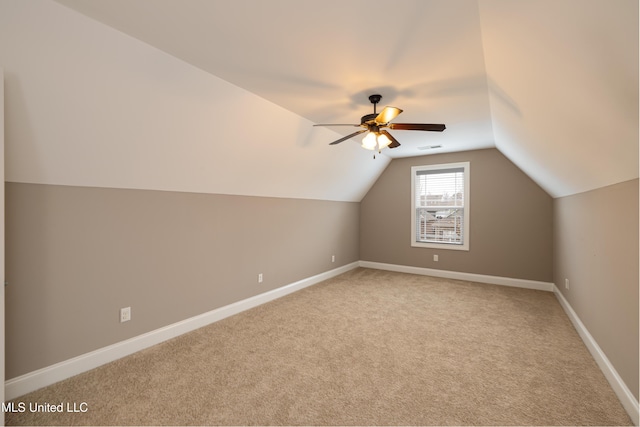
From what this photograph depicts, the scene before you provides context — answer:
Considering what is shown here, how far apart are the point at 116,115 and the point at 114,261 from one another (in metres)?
1.22

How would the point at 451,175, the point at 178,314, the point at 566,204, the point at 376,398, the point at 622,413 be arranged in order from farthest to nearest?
the point at 451,175 → the point at 566,204 → the point at 178,314 → the point at 376,398 → the point at 622,413

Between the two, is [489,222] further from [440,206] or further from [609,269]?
[609,269]

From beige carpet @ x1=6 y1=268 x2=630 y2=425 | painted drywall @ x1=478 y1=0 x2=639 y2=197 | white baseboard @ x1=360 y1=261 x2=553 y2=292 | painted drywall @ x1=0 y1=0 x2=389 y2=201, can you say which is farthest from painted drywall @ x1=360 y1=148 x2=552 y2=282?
painted drywall @ x1=0 y1=0 x2=389 y2=201

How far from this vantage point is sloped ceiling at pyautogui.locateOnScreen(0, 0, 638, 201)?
4.40 ft

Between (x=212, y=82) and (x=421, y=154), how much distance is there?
13.6 ft

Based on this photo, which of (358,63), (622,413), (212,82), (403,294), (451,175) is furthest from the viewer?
(451,175)

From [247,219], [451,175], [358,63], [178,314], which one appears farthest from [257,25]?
[451,175]

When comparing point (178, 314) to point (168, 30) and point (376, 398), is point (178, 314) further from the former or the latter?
point (168, 30)

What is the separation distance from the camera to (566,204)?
143 inches

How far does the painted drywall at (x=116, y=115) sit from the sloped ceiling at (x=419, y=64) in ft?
0.09

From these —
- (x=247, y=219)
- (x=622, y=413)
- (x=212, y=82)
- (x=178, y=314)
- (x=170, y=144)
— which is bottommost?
(x=622, y=413)

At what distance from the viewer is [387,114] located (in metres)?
2.41

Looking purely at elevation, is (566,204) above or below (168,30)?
below

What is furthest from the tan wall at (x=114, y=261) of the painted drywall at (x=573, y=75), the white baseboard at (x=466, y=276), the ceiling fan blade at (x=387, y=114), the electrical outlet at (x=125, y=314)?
the painted drywall at (x=573, y=75)
